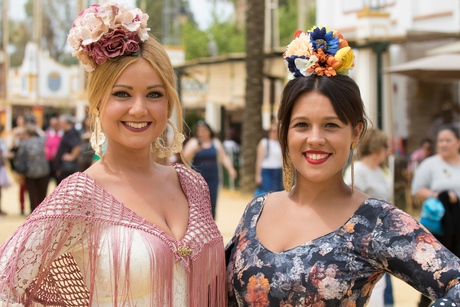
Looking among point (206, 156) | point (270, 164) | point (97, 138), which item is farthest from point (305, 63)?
point (270, 164)

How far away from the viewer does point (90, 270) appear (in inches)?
72.5

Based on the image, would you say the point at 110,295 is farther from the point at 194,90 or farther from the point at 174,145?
the point at 194,90

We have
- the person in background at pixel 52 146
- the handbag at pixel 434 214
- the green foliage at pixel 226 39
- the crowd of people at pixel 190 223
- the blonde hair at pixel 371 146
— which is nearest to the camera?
the crowd of people at pixel 190 223

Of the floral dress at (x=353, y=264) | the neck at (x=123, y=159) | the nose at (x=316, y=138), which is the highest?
the nose at (x=316, y=138)

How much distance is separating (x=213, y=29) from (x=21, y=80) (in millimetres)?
12262

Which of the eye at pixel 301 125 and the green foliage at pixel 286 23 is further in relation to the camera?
the green foliage at pixel 286 23

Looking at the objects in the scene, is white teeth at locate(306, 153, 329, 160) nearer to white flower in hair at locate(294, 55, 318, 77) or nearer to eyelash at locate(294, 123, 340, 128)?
eyelash at locate(294, 123, 340, 128)

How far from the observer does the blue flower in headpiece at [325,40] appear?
2047mm

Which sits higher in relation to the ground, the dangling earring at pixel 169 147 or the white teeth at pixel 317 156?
the dangling earring at pixel 169 147

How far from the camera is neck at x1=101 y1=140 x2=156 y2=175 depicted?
210 cm

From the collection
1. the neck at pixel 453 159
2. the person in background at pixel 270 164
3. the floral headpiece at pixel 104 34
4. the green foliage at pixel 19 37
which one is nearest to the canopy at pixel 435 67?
the person in background at pixel 270 164

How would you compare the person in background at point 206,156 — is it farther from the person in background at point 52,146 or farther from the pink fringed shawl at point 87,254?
the pink fringed shawl at point 87,254

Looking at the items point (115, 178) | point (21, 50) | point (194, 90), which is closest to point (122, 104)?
point (115, 178)

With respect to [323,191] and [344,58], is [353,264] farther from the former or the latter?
[344,58]
